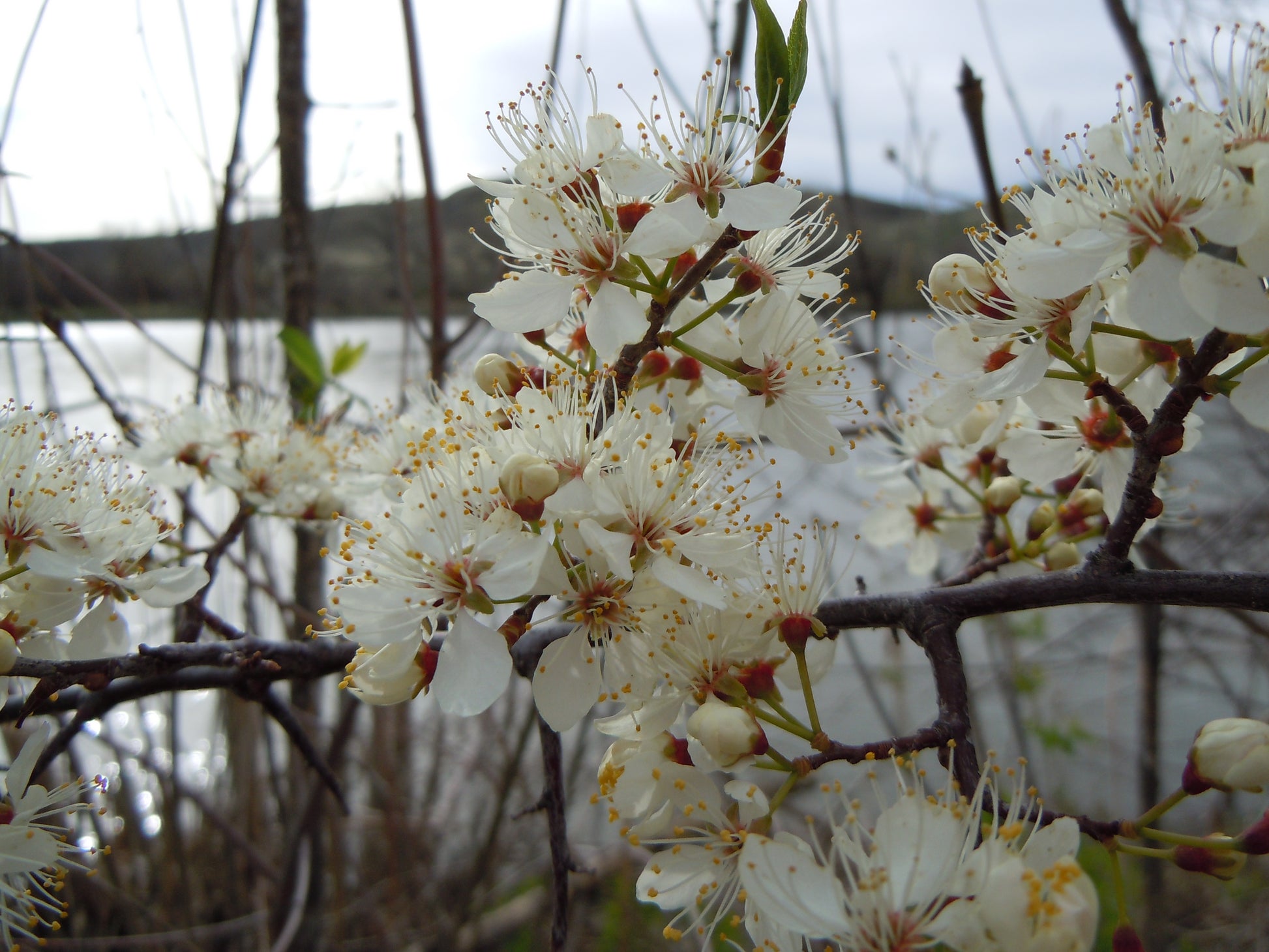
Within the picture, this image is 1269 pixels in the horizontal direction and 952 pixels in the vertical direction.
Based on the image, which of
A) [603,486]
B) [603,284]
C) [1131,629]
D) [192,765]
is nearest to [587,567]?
[603,486]

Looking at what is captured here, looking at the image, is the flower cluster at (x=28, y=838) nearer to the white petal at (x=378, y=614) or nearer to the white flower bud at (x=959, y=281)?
the white petal at (x=378, y=614)

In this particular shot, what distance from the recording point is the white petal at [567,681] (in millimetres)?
759

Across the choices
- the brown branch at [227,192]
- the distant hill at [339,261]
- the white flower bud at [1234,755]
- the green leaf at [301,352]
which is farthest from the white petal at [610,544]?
the distant hill at [339,261]

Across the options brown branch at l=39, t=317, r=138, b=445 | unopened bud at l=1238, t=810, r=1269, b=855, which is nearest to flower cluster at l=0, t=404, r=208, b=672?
brown branch at l=39, t=317, r=138, b=445

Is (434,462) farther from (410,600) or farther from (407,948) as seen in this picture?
(407,948)

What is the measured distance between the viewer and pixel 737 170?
811mm

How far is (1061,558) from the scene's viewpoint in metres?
1.00

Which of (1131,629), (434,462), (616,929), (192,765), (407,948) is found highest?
(434,462)

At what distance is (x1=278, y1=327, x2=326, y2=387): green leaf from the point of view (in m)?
1.32

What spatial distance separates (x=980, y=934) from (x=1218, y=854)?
0.75 feet

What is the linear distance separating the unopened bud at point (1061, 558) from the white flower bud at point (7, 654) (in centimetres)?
105

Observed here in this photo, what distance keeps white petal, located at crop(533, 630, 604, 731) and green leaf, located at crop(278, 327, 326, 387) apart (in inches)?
30.9

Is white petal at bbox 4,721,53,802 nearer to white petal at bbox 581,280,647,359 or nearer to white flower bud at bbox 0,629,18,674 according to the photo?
white flower bud at bbox 0,629,18,674

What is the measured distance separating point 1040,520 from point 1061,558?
0.06 m
